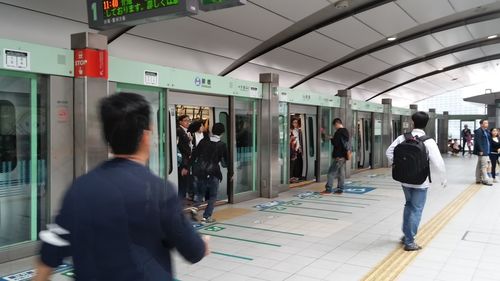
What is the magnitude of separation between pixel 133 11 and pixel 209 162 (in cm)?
249

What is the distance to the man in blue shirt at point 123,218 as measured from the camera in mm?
1394

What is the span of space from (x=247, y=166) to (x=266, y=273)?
14.4 feet

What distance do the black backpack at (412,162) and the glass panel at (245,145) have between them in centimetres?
366

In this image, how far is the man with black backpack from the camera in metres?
4.80

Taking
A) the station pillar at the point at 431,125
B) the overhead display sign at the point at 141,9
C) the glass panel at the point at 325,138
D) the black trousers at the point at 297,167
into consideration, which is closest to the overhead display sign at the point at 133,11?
the overhead display sign at the point at 141,9

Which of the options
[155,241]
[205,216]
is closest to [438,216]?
[205,216]

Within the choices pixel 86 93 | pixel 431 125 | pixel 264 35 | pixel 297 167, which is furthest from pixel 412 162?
pixel 431 125

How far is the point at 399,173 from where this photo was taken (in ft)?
16.1

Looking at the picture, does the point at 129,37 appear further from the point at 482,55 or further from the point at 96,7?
the point at 482,55

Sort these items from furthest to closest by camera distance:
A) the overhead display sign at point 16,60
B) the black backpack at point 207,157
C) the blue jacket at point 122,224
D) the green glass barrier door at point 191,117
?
the green glass barrier door at point 191,117 < the black backpack at point 207,157 < the overhead display sign at point 16,60 < the blue jacket at point 122,224

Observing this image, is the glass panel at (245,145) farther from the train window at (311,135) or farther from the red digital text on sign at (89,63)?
the red digital text on sign at (89,63)

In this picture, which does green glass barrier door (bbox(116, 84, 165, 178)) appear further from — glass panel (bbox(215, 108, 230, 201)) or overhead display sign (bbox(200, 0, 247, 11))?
overhead display sign (bbox(200, 0, 247, 11))

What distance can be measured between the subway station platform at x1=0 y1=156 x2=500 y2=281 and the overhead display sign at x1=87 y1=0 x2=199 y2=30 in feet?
8.19

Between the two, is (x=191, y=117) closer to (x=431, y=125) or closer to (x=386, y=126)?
(x=386, y=126)
